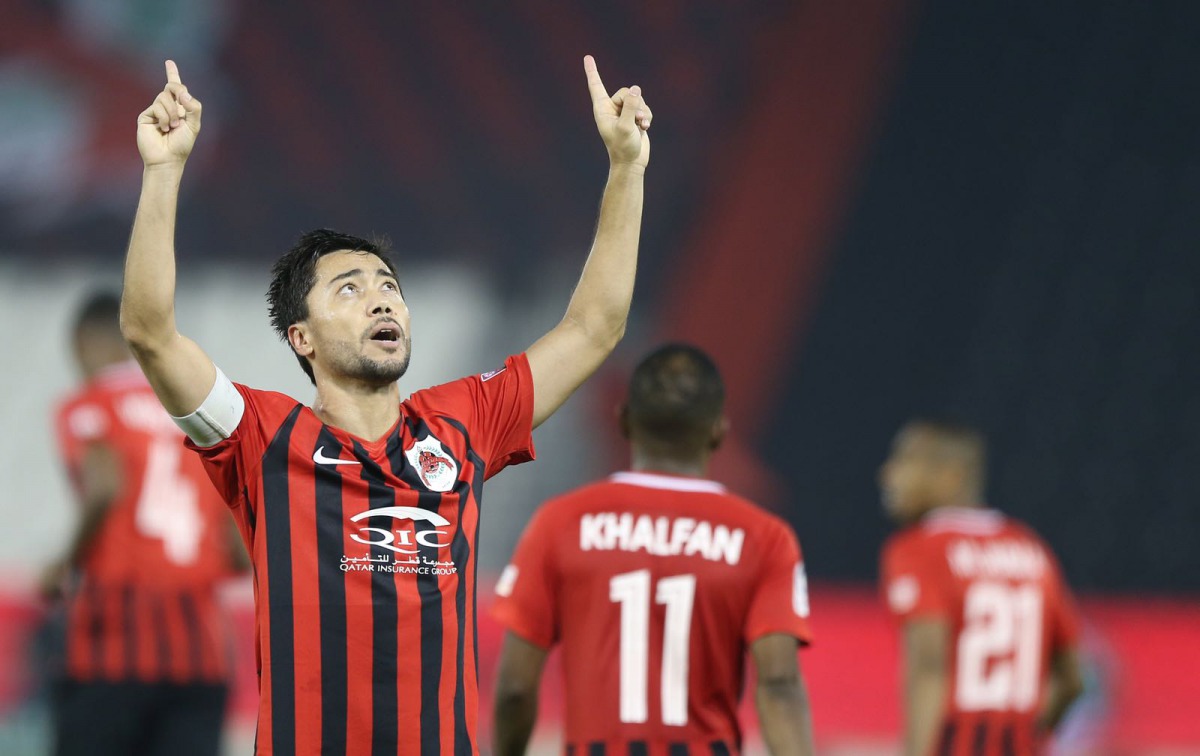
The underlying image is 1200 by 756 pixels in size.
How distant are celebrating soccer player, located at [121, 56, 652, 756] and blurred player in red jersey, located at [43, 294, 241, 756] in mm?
2462

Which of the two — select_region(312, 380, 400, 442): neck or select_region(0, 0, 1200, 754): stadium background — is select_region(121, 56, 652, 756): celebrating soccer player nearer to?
select_region(312, 380, 400, 442): neck

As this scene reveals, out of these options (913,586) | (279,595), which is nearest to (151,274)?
(279,595)

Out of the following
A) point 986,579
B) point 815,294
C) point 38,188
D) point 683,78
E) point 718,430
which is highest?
point 683,78

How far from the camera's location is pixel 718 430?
3.55 metres

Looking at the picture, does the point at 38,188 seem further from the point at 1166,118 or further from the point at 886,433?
the point at 1166,118

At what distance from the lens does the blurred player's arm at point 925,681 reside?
15.6 ft

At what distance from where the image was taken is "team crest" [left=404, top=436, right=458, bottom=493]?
2594mm

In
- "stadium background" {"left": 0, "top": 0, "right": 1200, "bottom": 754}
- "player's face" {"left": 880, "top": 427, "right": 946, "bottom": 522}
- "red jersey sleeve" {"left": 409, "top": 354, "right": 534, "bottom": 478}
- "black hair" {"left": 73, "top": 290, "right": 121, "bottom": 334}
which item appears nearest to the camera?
"red jersey sleeve" {"left": 409, "top": 354, "right": 534, "bottom": 478}

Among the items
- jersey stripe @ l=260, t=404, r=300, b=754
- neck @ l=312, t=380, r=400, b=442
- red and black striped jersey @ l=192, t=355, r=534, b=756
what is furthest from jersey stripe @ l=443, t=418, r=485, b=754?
jersey stripe @ l=260, t=404, r=300, b=754

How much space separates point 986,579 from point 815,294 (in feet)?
22.2

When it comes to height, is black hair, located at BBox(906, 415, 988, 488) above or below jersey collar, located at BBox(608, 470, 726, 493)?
above

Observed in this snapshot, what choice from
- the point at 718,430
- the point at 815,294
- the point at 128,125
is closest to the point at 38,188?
the point at 128,125

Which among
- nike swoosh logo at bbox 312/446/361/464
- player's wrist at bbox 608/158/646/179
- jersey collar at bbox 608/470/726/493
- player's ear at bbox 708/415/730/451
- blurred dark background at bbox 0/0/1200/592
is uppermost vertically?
blurred dark background at bbox 0/0/1200/592

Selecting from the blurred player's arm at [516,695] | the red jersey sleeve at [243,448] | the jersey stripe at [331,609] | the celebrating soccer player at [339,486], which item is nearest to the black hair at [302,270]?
the celebrating soccer player at [339,486]
